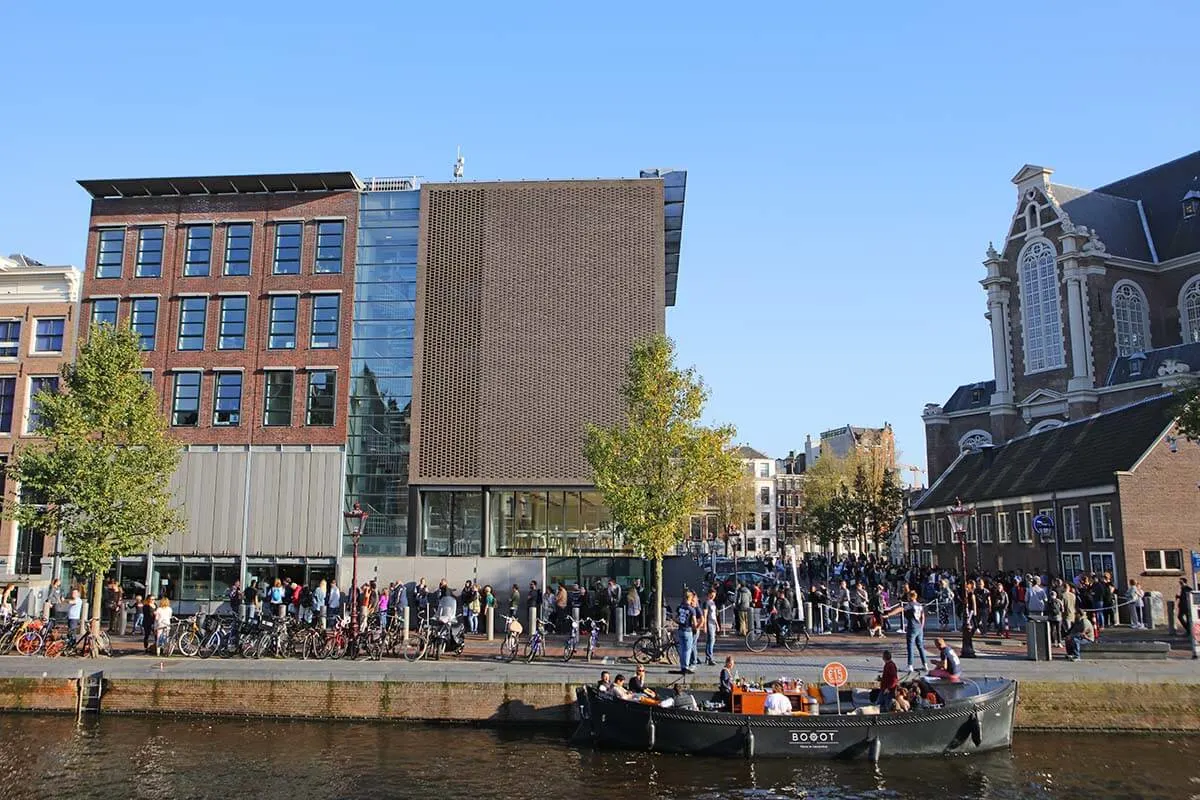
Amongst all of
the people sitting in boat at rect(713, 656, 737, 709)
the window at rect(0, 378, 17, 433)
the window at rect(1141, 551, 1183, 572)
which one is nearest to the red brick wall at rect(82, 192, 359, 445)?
the window at rect(0, 378, 17, 433)

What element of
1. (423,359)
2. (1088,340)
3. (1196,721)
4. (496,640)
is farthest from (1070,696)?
(1088,340)

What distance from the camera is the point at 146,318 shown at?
40688 mm

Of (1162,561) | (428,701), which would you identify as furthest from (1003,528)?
(428,701)

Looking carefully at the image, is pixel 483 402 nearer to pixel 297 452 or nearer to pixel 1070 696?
pixel 297 452

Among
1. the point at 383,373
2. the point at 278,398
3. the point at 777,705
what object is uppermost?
the point at 383,373

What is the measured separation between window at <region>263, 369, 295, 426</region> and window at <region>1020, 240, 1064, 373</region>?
5263 cm

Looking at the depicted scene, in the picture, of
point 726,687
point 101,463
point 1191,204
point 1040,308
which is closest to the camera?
point 726,687

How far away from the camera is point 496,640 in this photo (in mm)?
30875

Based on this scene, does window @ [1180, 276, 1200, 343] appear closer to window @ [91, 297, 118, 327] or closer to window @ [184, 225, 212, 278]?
window @ [184, 225, 212, 278]

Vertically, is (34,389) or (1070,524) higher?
(34,389)

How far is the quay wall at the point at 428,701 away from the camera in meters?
21.4

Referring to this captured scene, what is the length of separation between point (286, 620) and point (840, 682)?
15871 millimetres

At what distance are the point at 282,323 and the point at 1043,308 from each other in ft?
177

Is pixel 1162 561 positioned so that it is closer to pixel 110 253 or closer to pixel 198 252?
pixel 198 252
